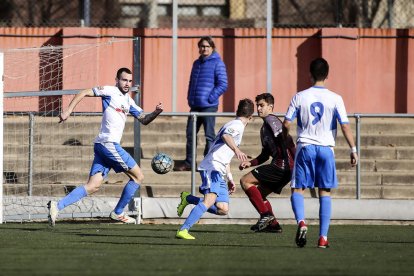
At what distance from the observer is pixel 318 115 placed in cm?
1223

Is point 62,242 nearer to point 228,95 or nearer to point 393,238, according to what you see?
point 393,238

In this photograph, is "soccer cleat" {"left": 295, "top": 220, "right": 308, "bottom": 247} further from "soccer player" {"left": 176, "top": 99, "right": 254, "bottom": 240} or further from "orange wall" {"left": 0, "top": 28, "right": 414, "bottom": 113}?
"orange wall" {"left": 0, "top": 28, "right": 414, "bottom": 113}

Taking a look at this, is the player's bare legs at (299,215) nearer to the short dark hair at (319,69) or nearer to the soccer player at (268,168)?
the short dark hair at (319,69)

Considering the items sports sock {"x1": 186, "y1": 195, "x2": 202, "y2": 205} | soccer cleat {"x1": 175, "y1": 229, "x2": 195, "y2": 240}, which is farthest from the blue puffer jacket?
soccer cleat {"x1": 175, "y1": 229, "x2": 195, "y2": 240}

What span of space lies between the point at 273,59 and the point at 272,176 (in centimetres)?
853

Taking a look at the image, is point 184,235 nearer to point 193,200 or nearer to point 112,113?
point 193,200

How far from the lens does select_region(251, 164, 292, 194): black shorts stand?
14.8 metres

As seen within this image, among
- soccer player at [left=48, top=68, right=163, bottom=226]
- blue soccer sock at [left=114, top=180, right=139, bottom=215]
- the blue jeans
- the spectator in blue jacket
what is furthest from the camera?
the spectator in blue jacket

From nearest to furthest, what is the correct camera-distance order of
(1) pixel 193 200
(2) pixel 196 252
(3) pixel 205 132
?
(2) pixel 196 252 < (1) pixel 193 200 < (3) pixel 205 132

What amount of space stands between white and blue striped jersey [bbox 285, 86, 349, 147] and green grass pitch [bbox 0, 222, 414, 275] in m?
1.06

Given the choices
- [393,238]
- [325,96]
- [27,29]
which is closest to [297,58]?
[27,29]

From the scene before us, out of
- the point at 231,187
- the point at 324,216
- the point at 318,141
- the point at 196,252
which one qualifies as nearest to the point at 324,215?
the point at 324,216

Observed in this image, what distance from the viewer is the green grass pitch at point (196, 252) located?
33.3ft

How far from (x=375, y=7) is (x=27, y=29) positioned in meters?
6.49
